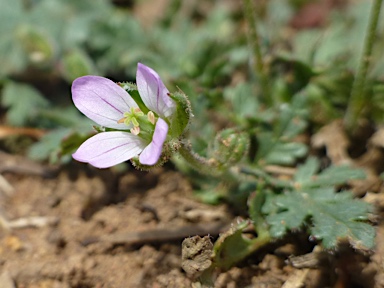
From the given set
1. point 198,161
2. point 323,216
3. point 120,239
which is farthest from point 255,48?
point 120,239

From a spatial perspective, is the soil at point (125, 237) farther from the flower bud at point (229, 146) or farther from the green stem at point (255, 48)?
the green stem at point (255, 48)

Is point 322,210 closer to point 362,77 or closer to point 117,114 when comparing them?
point 362,77

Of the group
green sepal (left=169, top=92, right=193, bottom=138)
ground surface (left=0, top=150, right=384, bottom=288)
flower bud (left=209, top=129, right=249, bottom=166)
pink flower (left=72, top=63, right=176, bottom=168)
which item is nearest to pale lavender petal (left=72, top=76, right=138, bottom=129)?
pink flower (left=72, top=63, right=176, bottom=168)

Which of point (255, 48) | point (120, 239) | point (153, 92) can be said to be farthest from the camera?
point (255, 48)

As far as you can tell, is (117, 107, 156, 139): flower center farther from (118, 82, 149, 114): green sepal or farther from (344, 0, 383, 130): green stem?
(344, 0, 383, 130): green stem

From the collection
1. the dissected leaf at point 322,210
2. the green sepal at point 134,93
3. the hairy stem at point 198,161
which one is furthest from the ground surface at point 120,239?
the green sepal at point 134,93
